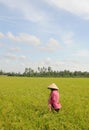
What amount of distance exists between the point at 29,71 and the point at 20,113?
15042 cm

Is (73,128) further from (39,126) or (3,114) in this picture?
(3,114)

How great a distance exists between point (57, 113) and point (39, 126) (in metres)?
1.53

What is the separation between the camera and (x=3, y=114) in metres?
10.9

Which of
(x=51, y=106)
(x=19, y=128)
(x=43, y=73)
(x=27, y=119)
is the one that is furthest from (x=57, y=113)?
(x=43, y=73)

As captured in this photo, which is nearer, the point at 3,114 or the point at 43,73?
the point at 3,114

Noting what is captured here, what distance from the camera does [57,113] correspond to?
10.8 m

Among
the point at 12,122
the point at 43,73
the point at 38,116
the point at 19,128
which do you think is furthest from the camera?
the point at 43,73

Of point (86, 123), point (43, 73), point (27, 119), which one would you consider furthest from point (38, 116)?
point (43, 73)

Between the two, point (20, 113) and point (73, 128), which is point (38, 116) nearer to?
point (20, 113)

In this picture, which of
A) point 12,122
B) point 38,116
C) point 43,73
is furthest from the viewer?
point 43,73

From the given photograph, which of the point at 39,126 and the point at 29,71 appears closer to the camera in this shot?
the point at 39,126

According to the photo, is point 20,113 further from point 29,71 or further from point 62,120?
point 29,71

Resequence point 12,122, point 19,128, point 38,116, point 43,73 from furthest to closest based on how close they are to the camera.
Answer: point 43,73, point 38,116, point 12,122, point 19,128

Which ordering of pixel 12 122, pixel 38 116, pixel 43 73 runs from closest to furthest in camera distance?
1. pixel 12 122
2. pixel 38 116
3. pixel 43 73
